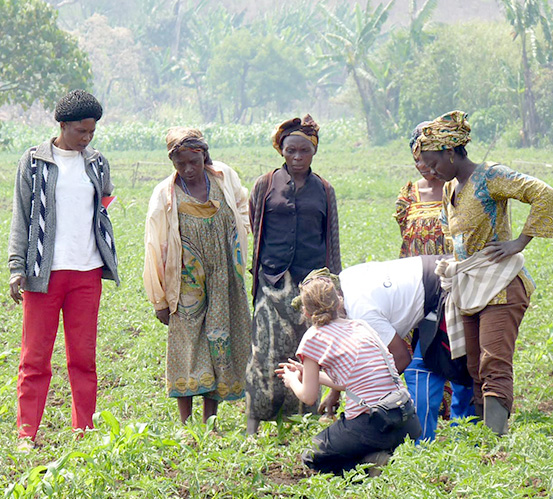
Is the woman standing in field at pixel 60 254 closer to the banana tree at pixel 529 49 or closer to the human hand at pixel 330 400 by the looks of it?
the human hand at pixel 330 400

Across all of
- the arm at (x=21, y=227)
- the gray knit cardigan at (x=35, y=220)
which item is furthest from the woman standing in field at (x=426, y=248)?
the arm at (x=21, y=227)

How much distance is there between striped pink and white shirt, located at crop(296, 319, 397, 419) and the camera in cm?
389

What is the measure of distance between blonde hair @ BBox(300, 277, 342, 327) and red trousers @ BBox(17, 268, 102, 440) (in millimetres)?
1436

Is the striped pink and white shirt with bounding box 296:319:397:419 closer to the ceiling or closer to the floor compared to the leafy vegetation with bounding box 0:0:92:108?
closer to the floor

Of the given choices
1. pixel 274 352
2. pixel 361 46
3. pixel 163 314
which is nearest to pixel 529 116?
pixel 361 46

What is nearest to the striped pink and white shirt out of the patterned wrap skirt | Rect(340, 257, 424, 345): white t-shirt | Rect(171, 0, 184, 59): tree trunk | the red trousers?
Rect(340, 257, 424, 345): white t-shirt

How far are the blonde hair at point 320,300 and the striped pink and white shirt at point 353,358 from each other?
0.16ft

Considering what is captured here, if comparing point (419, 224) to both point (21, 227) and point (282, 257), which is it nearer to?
point (282, 257)

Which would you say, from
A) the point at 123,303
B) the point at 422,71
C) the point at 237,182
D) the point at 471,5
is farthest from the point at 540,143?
the point at 471,5

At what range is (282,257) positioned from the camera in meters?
5.05

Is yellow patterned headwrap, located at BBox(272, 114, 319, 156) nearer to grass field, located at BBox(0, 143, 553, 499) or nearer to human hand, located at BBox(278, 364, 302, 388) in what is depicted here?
human hand, located at BBox(278, 364, 302, 388)

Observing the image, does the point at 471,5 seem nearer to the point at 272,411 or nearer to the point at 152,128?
the point at 152,128

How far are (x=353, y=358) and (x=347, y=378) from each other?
103 millimetres

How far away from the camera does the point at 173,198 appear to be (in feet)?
16.4
